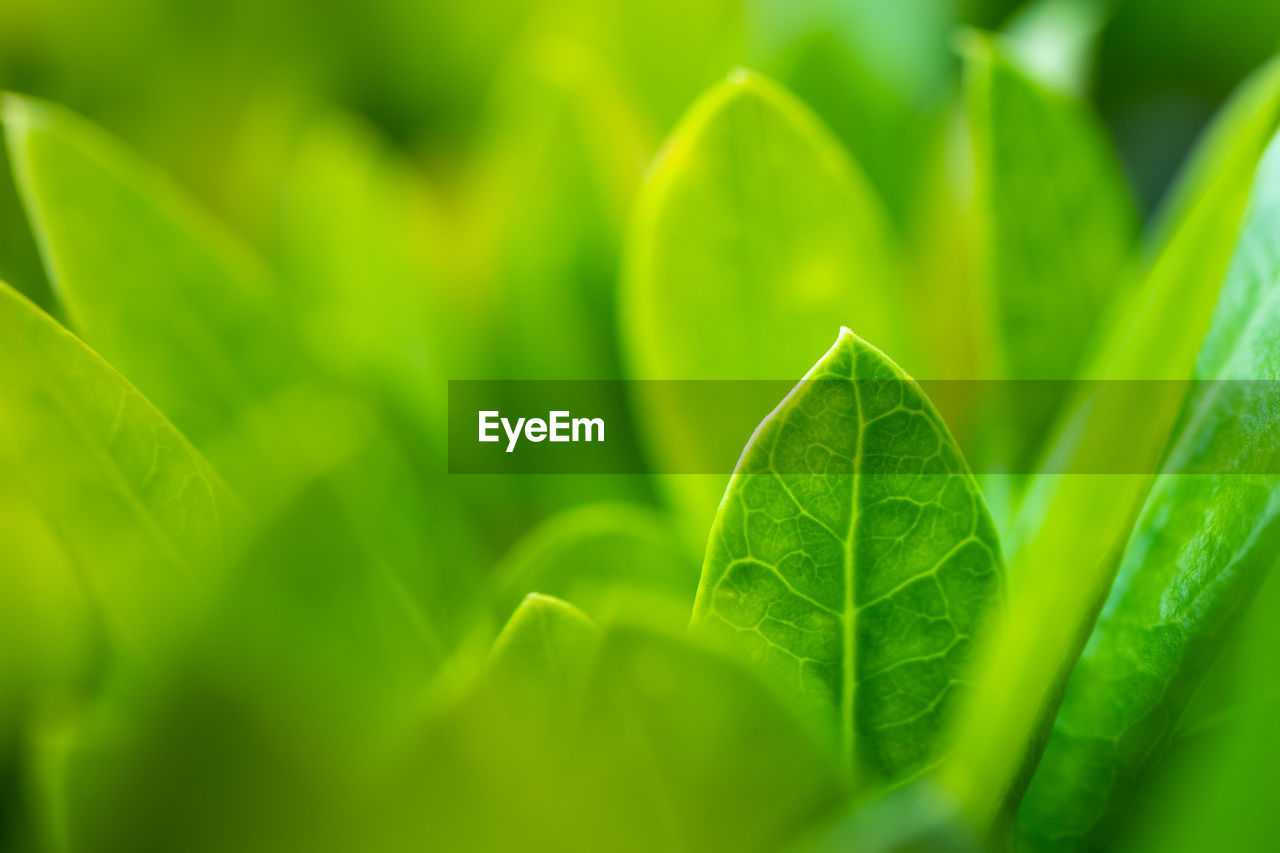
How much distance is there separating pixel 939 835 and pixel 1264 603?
190mm

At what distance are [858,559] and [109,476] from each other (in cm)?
31

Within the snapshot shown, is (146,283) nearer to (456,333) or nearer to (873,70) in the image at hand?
(456,333)

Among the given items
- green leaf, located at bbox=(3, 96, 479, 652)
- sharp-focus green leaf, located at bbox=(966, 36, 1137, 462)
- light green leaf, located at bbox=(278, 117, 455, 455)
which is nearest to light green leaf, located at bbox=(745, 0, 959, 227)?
sharp-focus green leaf, located at bbox=(966, 36, 1137, 462)

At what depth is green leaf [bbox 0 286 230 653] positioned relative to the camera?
16.4 inches

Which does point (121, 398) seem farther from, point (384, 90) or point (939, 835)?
point (384, 90)

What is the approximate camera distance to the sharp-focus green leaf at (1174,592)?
0.42 metres

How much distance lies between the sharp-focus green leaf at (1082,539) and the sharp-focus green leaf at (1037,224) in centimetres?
12

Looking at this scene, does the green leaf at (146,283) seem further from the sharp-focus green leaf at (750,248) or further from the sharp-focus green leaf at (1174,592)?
the sharp-focus green leaf at (1174,592)

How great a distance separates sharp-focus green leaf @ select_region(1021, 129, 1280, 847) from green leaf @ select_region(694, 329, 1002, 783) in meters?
0.06

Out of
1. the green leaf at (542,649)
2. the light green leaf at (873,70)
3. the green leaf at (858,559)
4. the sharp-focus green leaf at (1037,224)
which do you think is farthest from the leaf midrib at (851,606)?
the light green leaf at (873,70)

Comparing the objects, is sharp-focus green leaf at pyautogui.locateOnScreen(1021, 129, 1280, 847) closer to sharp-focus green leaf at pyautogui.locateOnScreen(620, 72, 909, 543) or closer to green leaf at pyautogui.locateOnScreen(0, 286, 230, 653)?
sharp-focus green leaf at pyautogui.locateOnScreen(620, 72, 909, 543)

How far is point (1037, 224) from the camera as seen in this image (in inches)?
24.5

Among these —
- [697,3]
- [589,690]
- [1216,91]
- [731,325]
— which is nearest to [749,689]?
[589,690]

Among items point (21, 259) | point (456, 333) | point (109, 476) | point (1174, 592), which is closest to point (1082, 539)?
point (1174, 592)
